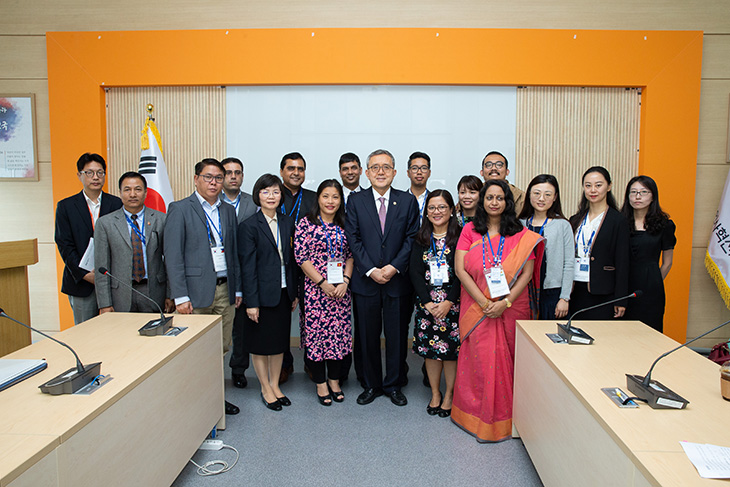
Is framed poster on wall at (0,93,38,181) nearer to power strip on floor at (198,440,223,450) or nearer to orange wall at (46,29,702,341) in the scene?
orange wall at (46,29,702,341)

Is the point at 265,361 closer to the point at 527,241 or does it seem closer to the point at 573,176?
the point at 527,241

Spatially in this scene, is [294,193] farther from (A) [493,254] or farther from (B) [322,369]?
(A) [493,254]

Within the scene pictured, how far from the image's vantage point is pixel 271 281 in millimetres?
2994

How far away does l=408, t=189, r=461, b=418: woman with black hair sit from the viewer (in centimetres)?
288

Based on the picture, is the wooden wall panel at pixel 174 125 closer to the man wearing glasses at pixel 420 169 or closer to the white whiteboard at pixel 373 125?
the white whiteboard at pixel 373 125

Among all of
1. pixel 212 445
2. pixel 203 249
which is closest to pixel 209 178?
pixel 203 249

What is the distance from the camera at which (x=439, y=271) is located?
2.88 meters

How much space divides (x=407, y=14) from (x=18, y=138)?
419cm

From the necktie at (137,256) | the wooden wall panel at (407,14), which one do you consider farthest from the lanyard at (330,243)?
the wooden wall panel at (407,14)

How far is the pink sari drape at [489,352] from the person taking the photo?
2.65m

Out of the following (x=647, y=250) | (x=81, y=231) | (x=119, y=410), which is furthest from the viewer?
(x=81, y=231)

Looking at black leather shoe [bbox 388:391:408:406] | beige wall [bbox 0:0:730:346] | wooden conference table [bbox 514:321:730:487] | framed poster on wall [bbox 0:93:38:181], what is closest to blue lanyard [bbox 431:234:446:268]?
wooden conference table [bbox 514:321:730:487]

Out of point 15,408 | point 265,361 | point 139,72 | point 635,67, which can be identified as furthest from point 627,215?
point 139,72

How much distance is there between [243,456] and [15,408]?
52.6 inches
